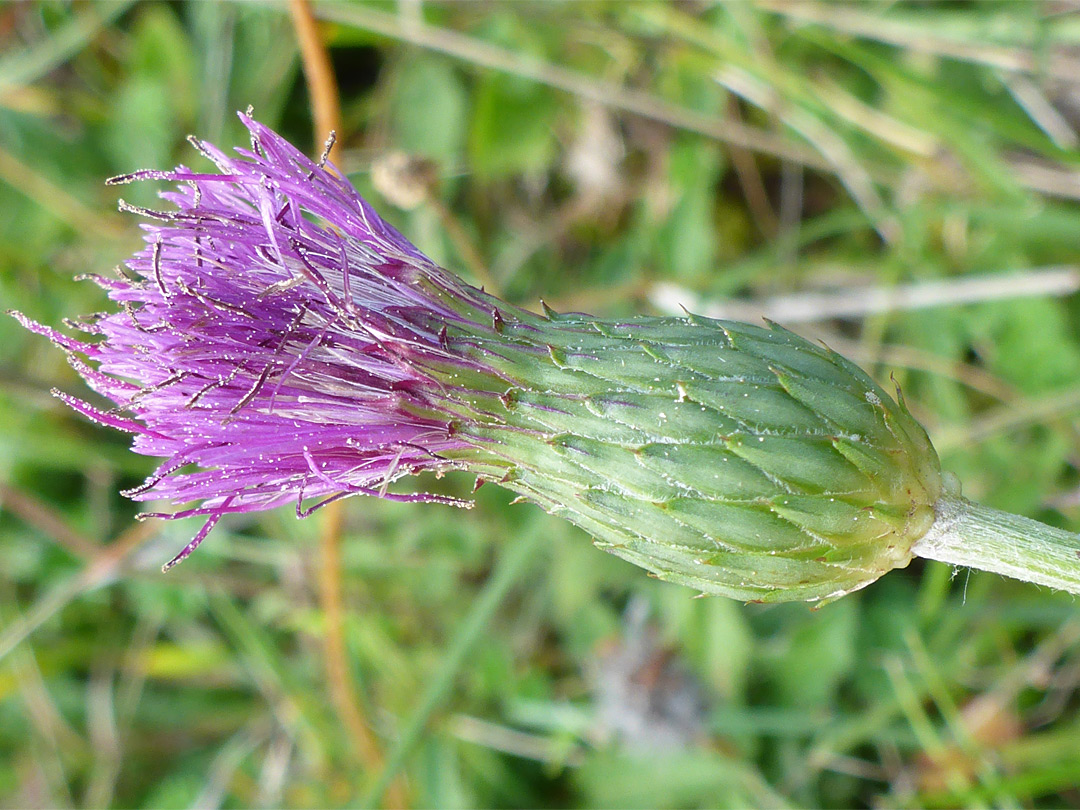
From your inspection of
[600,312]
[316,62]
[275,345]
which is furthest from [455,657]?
[316,62]

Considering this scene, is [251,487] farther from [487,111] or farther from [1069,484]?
[1069,484]

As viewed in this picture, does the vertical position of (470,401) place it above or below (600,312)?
below

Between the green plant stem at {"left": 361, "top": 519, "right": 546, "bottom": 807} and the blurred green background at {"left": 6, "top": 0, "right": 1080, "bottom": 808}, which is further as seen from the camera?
the blurred green background at {"left": 6, "top": 0, "right": 1080, "bottom": 808}

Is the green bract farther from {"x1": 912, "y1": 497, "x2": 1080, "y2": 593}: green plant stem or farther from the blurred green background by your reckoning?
the blurred green background

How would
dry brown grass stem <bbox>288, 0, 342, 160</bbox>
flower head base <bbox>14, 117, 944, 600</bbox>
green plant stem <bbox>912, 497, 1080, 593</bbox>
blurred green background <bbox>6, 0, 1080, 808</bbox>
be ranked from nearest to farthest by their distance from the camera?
green plant stem <bbox>912, 497, 1080, 593</bbox> < flower head base <bbox>14, 117, 944, 600</bbox> < dry brown grass stem <bbox>288, 0, 342, 160</bbox> < blurred green background <bbox>6, 0, 1080, 808</bbox>

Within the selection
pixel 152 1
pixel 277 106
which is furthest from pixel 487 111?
pixel 152 1

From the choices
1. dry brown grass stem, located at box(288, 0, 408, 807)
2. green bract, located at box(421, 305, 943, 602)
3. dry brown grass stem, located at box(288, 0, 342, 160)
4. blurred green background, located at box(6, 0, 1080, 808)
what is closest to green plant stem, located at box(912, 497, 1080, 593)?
green bract, located at box(421, 305, 943, 602)

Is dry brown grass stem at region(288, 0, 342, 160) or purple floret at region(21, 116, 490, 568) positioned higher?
dry brown grass stem at region(288, 0, 342, 160)

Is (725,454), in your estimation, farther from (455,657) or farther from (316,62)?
(316,62)
